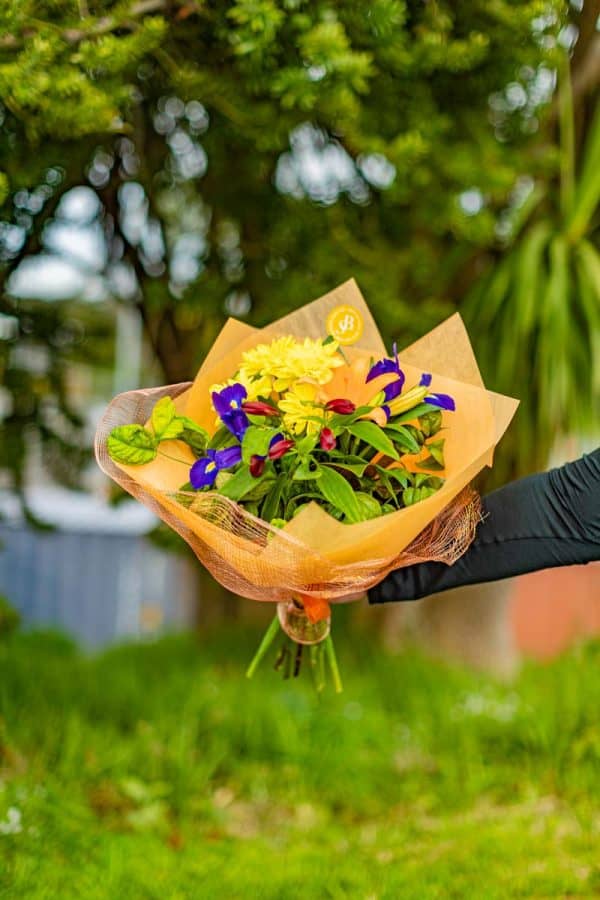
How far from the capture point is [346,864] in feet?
8.60

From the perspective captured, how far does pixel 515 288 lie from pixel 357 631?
1841 millimetres

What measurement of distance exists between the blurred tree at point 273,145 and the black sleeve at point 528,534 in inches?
43.7

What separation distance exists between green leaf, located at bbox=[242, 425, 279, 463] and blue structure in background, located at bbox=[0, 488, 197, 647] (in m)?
5.41

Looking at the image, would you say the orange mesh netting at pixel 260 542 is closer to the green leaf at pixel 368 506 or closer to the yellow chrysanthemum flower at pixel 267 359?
the green leaf at pixel 368 506

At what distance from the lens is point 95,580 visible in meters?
7.15

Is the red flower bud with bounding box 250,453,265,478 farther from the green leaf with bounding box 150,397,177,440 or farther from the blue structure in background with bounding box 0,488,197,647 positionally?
the blue structure in background with bounding box 0,488,197,647

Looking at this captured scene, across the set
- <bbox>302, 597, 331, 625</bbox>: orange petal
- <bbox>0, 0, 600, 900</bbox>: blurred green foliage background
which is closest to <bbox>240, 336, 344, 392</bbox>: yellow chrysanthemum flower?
<bbox>302, 597, 331, 625</bbox>: orange petal

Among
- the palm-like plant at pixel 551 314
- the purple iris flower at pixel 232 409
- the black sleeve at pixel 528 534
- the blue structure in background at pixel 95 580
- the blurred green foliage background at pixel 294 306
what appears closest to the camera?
the purple iris flower at pixel 232 409

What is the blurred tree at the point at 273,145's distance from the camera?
2.36 m

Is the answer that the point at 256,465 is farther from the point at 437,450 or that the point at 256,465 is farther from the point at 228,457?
the point at 437,450

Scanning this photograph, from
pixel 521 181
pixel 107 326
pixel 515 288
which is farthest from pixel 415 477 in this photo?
pixel 107 326

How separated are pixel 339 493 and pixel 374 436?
0.12 meters

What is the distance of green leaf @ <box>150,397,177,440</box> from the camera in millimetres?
1776

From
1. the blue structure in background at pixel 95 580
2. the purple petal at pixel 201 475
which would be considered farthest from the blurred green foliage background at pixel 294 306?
the blue structure in background at pixel 95 580
